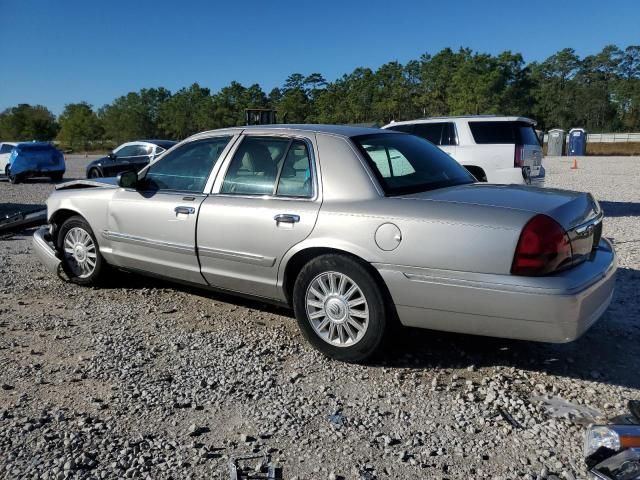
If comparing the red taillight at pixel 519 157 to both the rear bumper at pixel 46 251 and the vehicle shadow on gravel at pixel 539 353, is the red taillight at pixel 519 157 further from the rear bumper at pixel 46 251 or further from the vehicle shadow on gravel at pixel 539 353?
the rear bumper at pixel 46 251

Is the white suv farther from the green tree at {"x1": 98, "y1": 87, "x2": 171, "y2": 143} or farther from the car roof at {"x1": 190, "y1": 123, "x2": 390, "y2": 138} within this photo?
the green tree at {"x1": 98, "y1": 87, "x2": 171, "y2": 143}

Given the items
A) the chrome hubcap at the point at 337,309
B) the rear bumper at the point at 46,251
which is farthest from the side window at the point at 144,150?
the chrome hubcap at the point at 337,309

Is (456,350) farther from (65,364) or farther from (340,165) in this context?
(65,364)

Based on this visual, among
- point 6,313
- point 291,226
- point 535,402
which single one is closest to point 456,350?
point 535,402

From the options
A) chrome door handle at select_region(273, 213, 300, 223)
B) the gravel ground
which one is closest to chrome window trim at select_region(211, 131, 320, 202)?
chrome door handle at select_region(273, 213, 300, 223)

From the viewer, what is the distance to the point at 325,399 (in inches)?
132

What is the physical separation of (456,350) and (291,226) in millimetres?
1478

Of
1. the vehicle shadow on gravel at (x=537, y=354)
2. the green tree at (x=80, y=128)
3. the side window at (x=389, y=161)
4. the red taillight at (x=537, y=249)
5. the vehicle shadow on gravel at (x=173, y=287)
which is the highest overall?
the green tree at (x=80, y=128)

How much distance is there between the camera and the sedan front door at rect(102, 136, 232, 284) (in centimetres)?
459

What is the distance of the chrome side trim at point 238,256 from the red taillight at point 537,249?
1.69 m

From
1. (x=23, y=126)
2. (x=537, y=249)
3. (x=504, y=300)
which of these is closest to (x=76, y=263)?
(x=504, y=300)

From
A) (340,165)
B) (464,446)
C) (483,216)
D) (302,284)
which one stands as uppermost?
(340,165)

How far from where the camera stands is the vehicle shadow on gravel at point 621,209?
35.1 ft

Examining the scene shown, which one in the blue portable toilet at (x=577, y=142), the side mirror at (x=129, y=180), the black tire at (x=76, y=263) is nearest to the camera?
the side mirror at (x=129, y=180)
